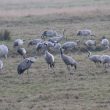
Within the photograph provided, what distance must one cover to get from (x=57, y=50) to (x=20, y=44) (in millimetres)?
1693

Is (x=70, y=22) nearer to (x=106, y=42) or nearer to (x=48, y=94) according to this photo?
(x=106, y=42)

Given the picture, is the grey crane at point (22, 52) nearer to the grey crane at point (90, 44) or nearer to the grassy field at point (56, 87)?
the grassy field at point (56, 87)

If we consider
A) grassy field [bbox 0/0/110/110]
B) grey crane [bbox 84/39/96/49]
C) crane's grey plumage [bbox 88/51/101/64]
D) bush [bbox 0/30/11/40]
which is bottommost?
grassy field [bbox 0/0/110/110]

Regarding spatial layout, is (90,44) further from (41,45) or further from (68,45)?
(41,45)

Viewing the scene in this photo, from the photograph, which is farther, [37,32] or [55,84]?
[37,32]

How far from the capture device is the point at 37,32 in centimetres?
2595

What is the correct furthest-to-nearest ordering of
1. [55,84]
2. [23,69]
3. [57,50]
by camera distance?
[57,50], [23,69], [55,84]

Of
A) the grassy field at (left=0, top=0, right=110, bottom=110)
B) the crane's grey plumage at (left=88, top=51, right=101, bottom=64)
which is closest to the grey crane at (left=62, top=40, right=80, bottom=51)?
the grassy field at (left=0, top=0, right=110, bottom=110)

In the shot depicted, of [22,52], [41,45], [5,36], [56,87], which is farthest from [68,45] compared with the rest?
[56,87]

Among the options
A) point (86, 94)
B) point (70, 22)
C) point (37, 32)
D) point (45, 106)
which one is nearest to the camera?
point (45, 106)

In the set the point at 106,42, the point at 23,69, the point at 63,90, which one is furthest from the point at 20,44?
the point at 63,90

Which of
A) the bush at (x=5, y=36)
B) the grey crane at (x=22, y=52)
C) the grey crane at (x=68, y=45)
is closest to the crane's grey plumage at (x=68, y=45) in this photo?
the grey crane at (x=68, y=45)

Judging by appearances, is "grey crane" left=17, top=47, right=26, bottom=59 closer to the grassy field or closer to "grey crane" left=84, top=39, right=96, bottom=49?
the grassy field

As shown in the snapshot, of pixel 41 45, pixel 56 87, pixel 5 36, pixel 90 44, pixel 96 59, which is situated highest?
pixel 5 36
